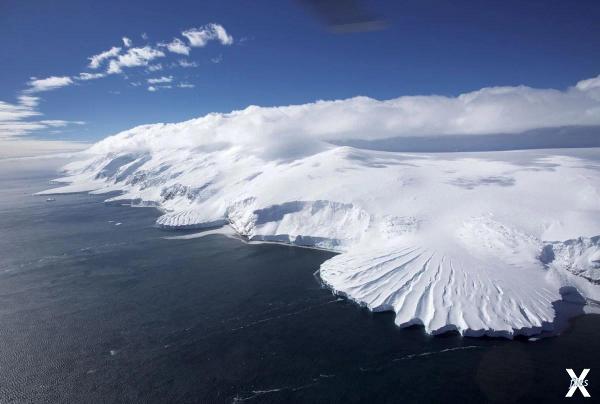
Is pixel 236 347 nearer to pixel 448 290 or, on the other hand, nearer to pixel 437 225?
pixel 448 290

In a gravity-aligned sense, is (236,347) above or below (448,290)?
below

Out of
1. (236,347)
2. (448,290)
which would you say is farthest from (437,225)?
(236,347)

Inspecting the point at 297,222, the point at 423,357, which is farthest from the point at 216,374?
the point at 297,222

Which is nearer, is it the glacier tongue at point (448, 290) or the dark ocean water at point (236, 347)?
the dark ocean water at point (236, 347)

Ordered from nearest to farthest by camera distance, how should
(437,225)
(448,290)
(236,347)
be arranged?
(236,347) → (448,290) → (437,225)

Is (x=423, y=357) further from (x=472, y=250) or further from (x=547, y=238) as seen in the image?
(x=547, y=238)
